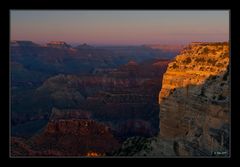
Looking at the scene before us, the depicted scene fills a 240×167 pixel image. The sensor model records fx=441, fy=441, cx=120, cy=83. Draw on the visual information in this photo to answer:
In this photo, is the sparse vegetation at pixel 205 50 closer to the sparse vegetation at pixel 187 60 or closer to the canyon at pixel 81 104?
the sparse vegetation at pixel 187 60

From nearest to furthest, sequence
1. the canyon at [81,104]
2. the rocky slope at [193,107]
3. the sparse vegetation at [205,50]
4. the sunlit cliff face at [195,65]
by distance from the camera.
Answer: the rocky slope at [193,107] → the sunlit cliff face at [195,65] → the sparse vegetation at [205,50] → the canyon at [81,104]

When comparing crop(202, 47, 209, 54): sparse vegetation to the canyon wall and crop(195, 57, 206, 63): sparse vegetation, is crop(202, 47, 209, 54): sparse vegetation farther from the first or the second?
crop(195, 57, 206, 63): sparse vegetation

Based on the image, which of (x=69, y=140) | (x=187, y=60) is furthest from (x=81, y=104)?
(x=187, y=60)

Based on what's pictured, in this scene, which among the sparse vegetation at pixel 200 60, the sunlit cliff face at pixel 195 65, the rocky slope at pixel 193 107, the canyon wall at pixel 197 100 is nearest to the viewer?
the rocky slope at pixel 193 107

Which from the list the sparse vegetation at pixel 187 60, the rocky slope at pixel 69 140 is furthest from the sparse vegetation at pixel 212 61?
the rocky slope at pixel 69 140

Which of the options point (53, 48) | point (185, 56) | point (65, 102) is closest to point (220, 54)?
point (185, 56)

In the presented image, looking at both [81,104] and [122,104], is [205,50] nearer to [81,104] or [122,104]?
[122,104]

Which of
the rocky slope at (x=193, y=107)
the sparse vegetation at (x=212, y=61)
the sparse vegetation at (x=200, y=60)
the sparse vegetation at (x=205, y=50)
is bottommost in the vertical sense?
the rocky slope at (x=193, y=107)
